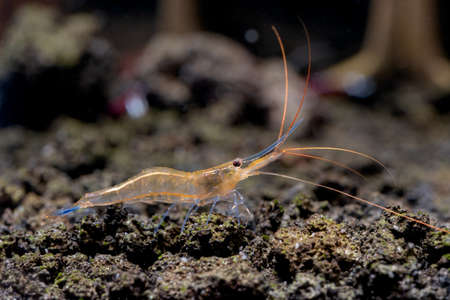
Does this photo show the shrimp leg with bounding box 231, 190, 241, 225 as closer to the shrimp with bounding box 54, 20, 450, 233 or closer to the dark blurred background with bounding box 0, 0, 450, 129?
the shrimp with bounding box 54, 20, 450, 233

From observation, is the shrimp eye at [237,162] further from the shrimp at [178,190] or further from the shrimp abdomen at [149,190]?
the shrimp abdomen at [149,190]

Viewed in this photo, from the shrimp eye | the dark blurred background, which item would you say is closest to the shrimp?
the shrimp eye

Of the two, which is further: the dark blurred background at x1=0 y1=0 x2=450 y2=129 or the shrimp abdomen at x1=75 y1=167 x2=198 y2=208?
the dark blurred background at x1=0 y1=0 x2=450 y2=129

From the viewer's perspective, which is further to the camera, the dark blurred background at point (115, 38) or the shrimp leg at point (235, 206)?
the dark blurred background at point (115, 38)

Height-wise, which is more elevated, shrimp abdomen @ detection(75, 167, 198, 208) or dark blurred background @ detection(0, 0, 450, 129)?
dark blurred background @ detection(0, 0, 450, 129)

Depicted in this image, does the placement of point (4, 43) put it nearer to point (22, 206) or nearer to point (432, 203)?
point (22, 206)

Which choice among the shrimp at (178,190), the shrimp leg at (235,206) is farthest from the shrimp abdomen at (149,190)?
the shrimp leg at (235,206)

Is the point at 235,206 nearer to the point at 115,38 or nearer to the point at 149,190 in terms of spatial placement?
the point at 149,190

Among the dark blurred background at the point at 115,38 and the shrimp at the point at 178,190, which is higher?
the dark blurred background at the point at 115,38

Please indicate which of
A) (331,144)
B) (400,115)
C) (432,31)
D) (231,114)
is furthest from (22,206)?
(432,31)

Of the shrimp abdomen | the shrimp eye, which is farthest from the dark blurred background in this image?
the shrimp abdomen

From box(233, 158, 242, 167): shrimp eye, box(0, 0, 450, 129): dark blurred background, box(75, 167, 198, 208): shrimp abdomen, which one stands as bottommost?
box(75, 167, 198, 208): shrimp abdomen

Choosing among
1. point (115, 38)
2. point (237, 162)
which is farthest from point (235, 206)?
point (115, 38)
